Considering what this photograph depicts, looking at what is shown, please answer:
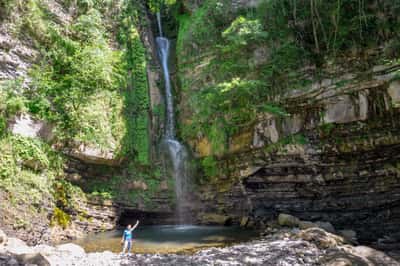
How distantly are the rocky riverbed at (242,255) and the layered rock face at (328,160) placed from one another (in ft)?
9.17

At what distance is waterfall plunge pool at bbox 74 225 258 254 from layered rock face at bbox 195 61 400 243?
66.9 inches

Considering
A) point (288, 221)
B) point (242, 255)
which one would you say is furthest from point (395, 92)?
point (242, 255)

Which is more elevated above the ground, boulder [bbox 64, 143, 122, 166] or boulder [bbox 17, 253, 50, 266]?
boulder [bbox 64, 143, 122, 166]

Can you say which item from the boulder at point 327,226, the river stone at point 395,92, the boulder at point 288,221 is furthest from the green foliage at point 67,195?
the river stone at point 395,92

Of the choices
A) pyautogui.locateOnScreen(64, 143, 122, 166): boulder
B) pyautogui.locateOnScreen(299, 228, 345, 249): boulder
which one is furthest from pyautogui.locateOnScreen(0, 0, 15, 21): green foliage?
pyautogui.locateOnScreen(299, 228, 345, 249): boulder

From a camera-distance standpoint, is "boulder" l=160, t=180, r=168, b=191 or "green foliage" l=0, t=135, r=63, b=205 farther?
"boulder" l=160, t=180, r=168, b=191

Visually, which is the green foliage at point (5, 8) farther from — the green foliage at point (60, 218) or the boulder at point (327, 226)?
the boulder at point (327, 226)

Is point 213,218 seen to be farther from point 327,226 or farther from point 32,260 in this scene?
point 32,260

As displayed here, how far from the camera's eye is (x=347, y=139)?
10836mm

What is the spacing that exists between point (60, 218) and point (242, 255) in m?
6.46

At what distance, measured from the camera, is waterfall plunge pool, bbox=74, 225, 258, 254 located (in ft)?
28.0

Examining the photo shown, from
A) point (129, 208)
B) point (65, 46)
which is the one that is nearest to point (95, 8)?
point (65, 46)

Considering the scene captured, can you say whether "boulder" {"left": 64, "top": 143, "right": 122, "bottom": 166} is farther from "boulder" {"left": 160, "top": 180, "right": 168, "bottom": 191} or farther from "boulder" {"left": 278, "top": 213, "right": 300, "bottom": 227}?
"boulder" {"left": 278, "top": 213, "right": 300, "bottom": 227}

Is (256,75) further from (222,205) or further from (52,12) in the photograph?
(52,12)
